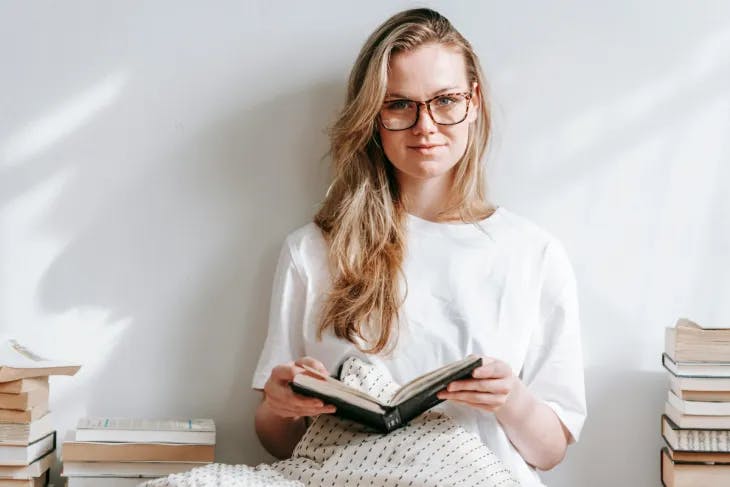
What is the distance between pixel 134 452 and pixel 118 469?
54 millimetres

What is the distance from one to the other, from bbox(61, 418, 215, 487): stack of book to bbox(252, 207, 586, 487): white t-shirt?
206mm

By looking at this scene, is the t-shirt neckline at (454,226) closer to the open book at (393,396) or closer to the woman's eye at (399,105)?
the woman's eye at (399,105)

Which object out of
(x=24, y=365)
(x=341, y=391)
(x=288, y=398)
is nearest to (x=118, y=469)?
(x=24, y=365)

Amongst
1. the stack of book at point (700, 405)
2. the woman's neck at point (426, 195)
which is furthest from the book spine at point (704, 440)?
the woman's neck at point (426, 195)

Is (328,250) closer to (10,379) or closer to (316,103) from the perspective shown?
(316,103)

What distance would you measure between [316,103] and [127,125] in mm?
454

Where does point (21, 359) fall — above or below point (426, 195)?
below

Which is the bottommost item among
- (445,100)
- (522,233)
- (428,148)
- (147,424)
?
(147,424)

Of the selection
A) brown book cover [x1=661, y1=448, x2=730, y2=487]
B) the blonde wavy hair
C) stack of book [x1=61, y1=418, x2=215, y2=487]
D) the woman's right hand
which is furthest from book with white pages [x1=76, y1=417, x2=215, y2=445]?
brown book cover [x1=661, y1=448, x2=730, y2=487]

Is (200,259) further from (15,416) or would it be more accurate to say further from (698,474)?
(698,474)

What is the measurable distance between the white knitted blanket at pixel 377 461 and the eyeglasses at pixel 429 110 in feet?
1.80

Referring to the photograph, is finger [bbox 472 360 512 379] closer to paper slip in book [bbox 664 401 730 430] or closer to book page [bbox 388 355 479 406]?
book page [bbox 388 355 479 406]

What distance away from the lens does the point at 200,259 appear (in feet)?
8.15

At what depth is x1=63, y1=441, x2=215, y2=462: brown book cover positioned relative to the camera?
7.45 ft
